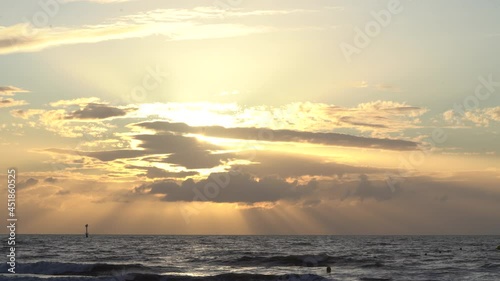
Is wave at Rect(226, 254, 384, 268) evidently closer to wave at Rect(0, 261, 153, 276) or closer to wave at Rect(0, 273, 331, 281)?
wave at Rect(0, 261, 153, 276)

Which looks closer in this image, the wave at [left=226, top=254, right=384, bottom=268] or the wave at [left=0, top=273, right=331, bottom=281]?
the wave at [left=0, top=273, right=331, bottom=281]

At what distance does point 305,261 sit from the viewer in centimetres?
8894

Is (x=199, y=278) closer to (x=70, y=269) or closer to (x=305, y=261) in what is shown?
(x=70, y=269)

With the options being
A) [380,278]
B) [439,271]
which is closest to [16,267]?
[380,278]

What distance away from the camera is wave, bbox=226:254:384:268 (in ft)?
278

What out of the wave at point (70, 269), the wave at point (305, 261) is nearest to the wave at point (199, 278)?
the wave at point (70, 269)

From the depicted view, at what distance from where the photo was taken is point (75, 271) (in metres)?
71.5

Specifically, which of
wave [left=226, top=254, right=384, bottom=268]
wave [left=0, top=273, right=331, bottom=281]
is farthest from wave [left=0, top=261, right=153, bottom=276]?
wave [left=226, top=254, right=384, bottom=268]

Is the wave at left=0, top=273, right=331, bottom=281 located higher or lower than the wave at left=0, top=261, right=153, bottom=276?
lower

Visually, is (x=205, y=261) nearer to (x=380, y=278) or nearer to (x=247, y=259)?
(x=247, y=259)

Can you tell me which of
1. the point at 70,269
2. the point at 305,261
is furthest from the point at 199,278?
the point at 305,261

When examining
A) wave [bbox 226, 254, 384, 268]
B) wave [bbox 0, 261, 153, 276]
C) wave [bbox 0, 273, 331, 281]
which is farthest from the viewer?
wave [bbox 226, 254, 384, 268]

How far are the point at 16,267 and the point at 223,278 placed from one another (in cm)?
2608

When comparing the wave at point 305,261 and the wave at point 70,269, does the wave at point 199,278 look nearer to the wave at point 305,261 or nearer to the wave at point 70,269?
the wave at point 70,269
